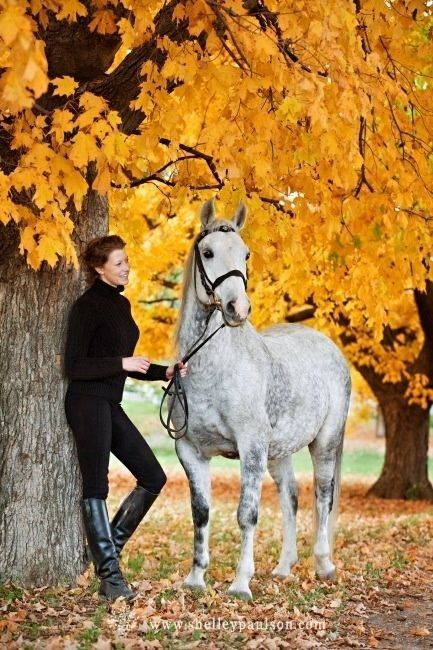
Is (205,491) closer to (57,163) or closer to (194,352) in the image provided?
(194,352)

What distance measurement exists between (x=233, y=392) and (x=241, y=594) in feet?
4.51

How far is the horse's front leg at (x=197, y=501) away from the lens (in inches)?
245

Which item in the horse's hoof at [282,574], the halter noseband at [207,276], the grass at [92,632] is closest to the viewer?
the grass at [92,632]

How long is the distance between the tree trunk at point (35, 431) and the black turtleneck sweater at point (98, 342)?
29 centimetres

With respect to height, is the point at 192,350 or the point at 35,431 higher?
the point at 192,350

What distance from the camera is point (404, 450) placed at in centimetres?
1662

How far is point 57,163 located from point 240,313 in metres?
1.45

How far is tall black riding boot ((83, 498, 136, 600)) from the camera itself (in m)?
5.47

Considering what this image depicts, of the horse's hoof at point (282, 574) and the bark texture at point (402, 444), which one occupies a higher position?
the bark texture at point (402, 444)

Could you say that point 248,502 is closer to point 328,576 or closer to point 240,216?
point 328,576

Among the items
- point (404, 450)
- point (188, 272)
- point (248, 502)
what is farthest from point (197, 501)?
point (404, 450)

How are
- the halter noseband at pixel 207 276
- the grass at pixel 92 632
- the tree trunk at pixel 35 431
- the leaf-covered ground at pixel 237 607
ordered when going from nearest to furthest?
the grass at pixel 92 632, the leaf-covered ground at pixel 237 607, the halter noseband at pixel 207 276, the tree trunk at pixel 35 431

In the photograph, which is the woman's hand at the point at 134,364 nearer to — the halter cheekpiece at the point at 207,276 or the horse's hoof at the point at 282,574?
the halter cheekpiece at the point at 207,276

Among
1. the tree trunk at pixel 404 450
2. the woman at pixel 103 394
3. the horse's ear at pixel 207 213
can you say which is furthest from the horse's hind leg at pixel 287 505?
the tree trunk at pixel 404 450
